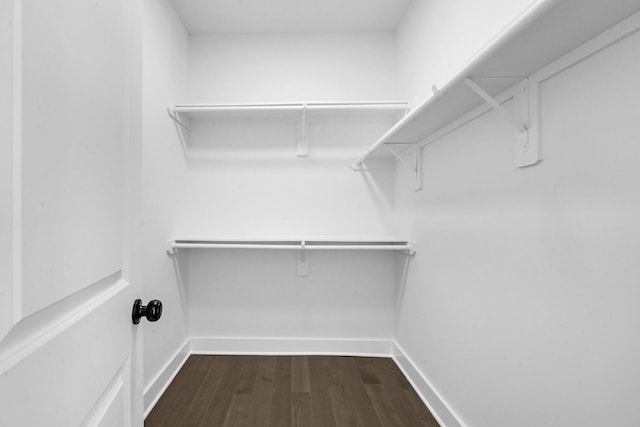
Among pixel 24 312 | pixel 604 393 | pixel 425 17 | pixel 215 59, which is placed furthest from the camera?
pixel 215 59

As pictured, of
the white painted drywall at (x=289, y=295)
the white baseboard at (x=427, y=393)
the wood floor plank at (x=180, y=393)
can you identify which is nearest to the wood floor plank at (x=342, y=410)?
the white baseboard at (x=427, y=393)

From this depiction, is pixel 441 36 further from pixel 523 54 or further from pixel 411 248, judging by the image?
pixel 411 248

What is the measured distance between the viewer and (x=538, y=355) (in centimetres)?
83

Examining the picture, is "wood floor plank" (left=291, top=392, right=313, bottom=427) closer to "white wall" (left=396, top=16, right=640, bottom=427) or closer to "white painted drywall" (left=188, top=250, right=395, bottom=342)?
"white painted drywall" (left=188, top=250, right=395, bottom=342)

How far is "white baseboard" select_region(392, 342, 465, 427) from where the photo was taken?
128 cm

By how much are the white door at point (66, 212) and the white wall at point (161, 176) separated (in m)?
1.00

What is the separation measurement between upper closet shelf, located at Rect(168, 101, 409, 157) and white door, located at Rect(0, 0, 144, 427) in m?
1.22

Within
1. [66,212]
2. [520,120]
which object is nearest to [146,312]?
[66,212]

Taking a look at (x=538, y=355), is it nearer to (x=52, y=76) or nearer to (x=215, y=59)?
(x=52, y=76)

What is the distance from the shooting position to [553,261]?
79 centimetres

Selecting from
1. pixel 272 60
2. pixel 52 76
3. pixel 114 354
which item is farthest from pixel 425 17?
pixel 114 354

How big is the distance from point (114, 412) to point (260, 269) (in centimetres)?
151

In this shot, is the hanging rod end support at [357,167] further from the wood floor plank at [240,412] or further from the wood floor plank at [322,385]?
the wood floor plank at [240,412]

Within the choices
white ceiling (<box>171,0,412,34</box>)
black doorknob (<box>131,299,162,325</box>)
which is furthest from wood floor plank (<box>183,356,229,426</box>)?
white ceiling (<box>171,0,412,34</box>)
